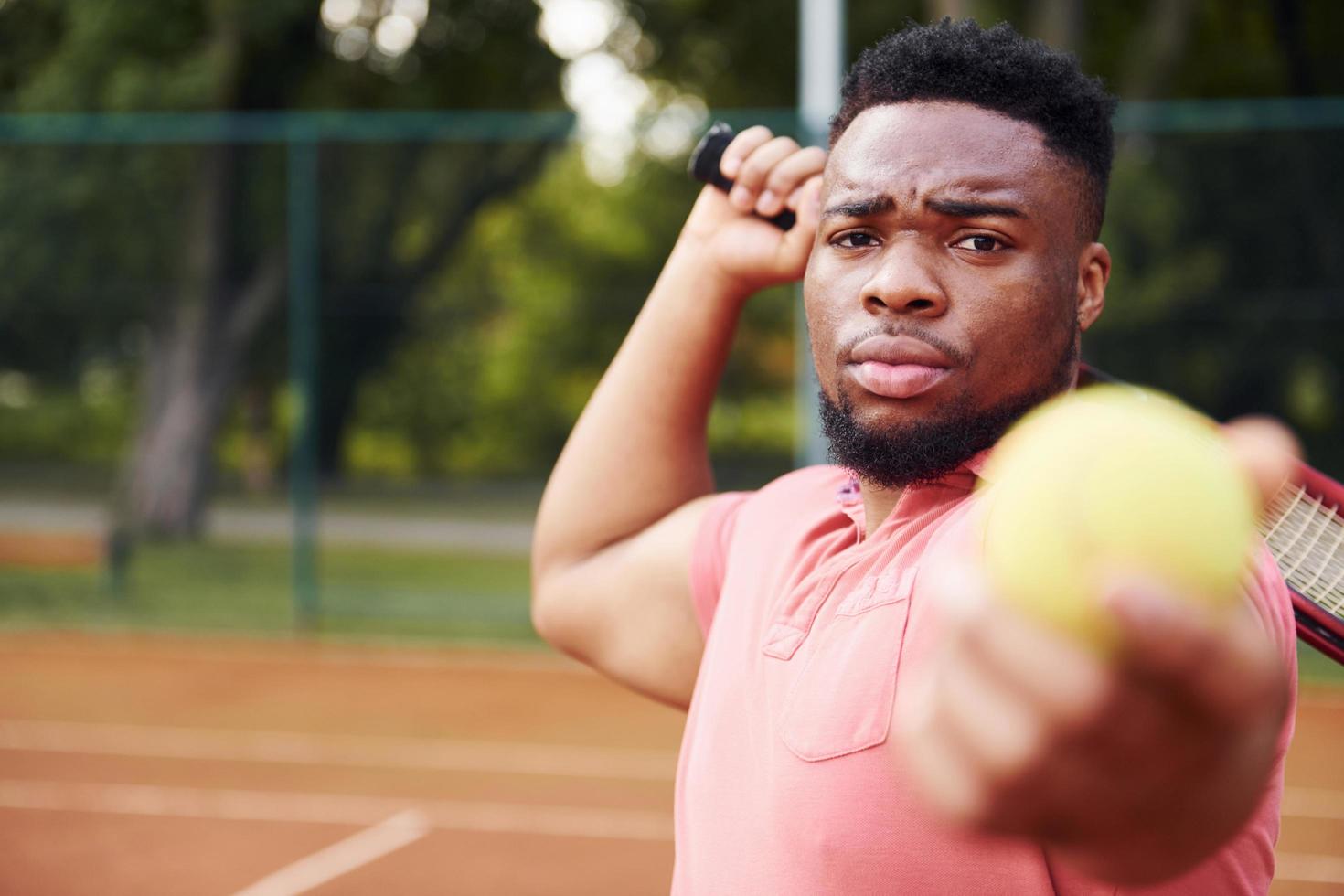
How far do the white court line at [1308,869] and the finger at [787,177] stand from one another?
401 cm

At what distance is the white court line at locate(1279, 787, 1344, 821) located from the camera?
5.89 metres

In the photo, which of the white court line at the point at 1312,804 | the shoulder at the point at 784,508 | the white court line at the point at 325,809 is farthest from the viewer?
the white court line at the point at 1312,804

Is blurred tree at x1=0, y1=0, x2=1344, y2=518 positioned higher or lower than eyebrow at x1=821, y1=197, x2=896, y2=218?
lower

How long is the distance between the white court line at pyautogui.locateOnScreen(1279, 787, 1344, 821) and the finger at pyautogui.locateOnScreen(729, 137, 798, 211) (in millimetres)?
4704

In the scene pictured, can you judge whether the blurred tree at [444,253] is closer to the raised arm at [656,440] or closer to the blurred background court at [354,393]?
the blurred background court at [354,393]

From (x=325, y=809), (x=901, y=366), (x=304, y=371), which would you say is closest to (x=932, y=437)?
(x=901, y=366)

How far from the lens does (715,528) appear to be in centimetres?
191

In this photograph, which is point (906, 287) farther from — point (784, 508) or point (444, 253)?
point (444, 253)

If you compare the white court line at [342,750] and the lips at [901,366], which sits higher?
the lips at [901,366]

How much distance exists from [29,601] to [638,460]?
8.95 meters

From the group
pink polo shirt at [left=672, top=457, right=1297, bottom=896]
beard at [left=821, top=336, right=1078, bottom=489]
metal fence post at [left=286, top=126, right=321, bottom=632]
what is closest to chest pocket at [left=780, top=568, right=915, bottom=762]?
pink polo shirt at [left=672, top=457, right=1297, bottom=896]

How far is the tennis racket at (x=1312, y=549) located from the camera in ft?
5.26

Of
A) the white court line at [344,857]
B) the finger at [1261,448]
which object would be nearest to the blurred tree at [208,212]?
the white court line at [344,857]

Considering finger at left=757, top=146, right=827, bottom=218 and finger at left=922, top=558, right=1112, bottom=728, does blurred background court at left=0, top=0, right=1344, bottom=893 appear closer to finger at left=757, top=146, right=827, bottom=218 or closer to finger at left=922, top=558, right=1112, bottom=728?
finger at left=757, top=146, right=827, bottom=218
